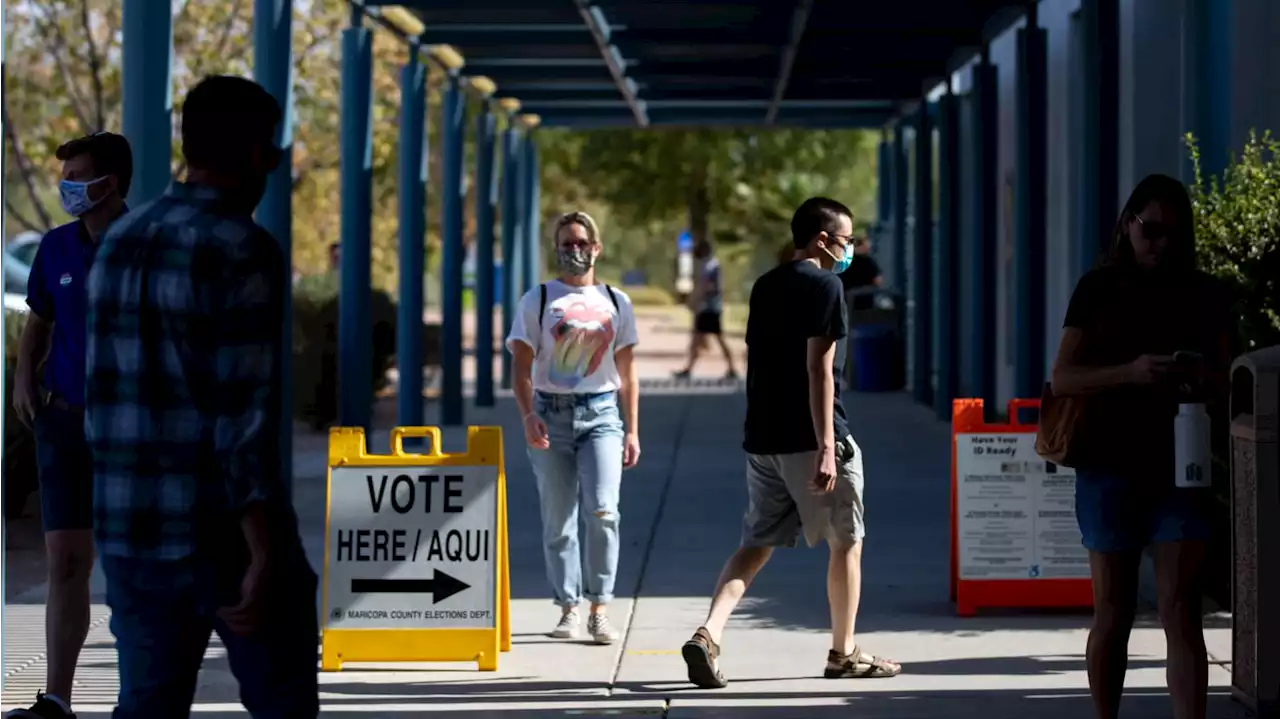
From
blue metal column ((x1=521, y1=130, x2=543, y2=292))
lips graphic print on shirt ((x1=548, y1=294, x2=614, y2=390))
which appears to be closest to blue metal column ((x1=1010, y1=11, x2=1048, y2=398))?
lips graphic print on shirt ((x1=548, y1=294, x2=614, y2=390))

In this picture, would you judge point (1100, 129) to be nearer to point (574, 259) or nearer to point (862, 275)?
point (574, 259)

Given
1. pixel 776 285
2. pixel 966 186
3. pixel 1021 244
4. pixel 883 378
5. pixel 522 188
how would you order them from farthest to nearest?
pixel 522 188 < pixel 883 378 < pixel 966 186 < pixel 1021 244 < pixel 776 285

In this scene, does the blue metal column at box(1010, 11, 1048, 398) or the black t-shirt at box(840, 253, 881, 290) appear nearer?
the blue metal column at box(1010, 11, 1048, 398)

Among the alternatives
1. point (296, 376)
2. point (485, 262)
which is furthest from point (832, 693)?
point (485, 262)

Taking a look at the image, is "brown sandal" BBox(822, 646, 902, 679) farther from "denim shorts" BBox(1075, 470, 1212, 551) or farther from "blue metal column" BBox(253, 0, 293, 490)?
"blue metal column" BBox(253, 0, 293, 490)

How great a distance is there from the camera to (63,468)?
670 cm

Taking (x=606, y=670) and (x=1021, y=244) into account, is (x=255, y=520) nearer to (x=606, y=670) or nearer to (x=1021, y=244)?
(x=606, y=670)

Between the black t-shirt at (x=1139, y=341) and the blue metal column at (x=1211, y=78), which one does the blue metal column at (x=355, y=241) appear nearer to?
the blue metal column at (x=1211, y=78)

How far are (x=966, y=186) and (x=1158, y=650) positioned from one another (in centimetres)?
1617

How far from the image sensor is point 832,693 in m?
7.79

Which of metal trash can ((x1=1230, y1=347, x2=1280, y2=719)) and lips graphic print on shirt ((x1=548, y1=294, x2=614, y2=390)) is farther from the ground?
lips graphic print on shirt ((x1=548, y1=294, x2=614, y2=390))

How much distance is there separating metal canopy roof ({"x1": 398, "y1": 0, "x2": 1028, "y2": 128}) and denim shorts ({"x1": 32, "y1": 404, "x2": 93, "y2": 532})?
908 centimetres

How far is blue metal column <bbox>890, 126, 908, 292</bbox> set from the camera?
27594 mm

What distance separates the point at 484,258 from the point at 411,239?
446 centimetres
